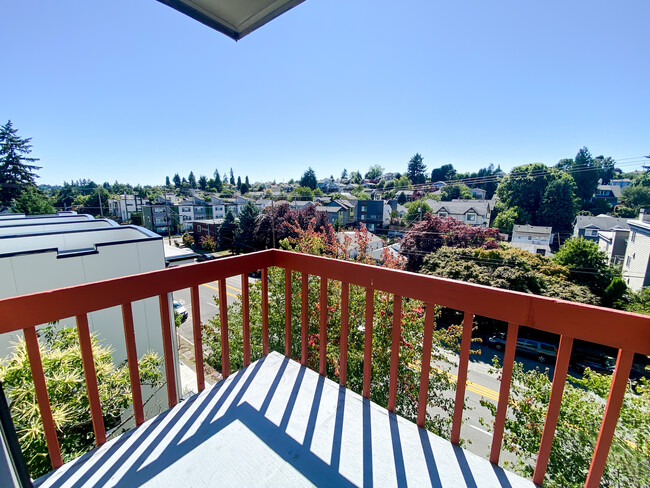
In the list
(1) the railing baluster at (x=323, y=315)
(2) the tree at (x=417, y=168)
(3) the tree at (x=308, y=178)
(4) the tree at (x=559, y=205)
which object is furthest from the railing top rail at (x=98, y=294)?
(2) the tree at (x=417, y=168)

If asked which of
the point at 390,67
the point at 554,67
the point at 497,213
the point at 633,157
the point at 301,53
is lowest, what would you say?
Result: the point at 497,213

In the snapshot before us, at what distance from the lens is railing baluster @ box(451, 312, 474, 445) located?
4.01 ft

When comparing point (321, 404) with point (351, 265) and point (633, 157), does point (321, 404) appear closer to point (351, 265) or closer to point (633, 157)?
point (351, 265)

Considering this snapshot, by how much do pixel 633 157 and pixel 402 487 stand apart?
1680 cm

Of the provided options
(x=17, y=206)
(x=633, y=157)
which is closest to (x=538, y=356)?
(x=633, y=157)

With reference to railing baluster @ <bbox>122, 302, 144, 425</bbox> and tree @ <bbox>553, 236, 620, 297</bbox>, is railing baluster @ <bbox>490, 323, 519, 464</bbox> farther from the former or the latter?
tree @ <bbox>553, 236, 620, 297</bbox>

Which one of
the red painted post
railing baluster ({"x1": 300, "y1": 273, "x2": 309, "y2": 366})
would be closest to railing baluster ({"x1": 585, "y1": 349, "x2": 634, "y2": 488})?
railing baluster ({"x1": 300, "y1": 273, "x2": 309, "y2": 366})

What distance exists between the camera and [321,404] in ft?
5.07

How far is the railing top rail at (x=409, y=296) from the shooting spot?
915 millimetres

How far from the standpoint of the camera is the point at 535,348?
8.30 m

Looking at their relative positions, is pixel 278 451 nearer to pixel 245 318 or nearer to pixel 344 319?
pixel 344 319

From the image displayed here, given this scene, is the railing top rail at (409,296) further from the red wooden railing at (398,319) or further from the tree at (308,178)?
the tree at (308,178)

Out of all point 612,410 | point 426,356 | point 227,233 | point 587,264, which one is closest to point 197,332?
point 426,356

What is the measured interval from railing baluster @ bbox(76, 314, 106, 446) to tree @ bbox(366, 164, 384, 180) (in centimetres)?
7137
